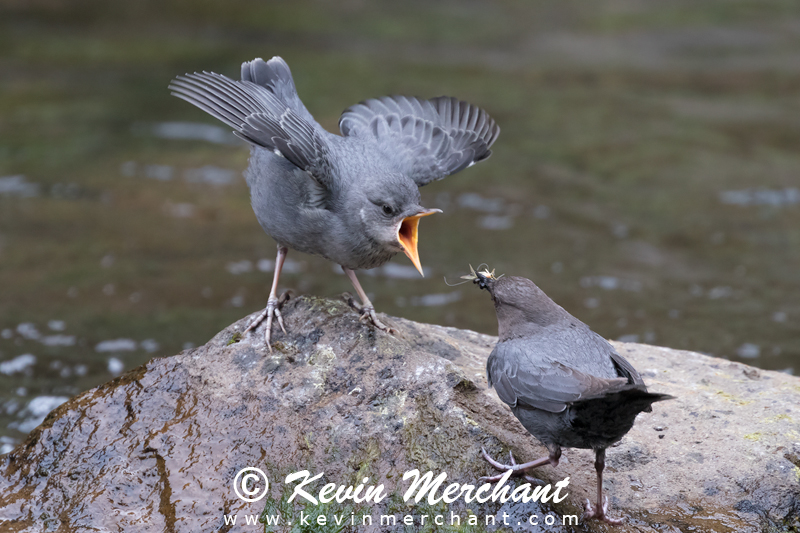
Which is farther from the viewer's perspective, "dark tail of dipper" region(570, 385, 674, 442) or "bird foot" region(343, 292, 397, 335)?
"bird foot" region(343, 292, 397, 335)

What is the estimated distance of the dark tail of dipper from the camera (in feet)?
9.68

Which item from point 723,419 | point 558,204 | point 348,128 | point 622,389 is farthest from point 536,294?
point 558,204

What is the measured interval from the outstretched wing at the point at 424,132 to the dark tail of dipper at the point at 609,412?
1808mm

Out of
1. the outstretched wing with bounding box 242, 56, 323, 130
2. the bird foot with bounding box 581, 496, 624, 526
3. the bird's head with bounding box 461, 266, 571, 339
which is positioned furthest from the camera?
the outstretched wing with bounding box 242, 56, 323, 130

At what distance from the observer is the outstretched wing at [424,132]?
457cm

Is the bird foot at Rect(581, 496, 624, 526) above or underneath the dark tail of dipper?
underneath

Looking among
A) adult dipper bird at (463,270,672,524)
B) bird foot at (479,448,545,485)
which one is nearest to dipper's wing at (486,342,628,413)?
adult dipper bird at (463,270,672,524)

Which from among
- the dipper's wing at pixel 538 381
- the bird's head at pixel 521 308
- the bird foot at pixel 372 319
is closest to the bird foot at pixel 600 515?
the dipper's wing at pixel 538 381

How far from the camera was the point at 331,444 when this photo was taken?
3488 millimetres

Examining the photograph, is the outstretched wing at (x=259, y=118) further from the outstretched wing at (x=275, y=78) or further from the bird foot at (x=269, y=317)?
the bird foot at (x=269, y=317)

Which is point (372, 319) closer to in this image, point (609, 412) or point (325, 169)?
point (325, 169)

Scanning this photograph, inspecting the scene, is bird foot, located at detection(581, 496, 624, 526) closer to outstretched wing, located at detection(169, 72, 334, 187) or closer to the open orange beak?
the open orange beak

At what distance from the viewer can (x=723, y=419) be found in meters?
4.01

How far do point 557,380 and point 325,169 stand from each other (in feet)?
5.12
